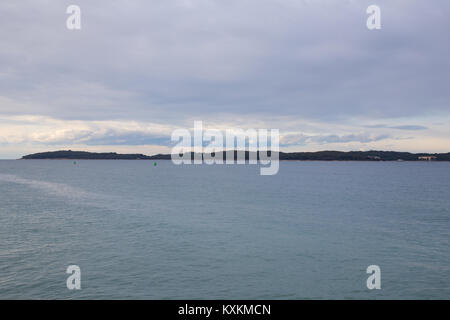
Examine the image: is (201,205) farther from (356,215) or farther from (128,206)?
(356,215)

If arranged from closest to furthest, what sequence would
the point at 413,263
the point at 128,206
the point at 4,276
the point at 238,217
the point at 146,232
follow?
the point at 4,276, the point at 413,263, the point at 146,232, the point at 238,217, the point at 128,206

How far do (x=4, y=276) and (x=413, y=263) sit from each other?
27.7 m

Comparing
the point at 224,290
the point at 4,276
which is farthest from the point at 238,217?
the point at 4,276

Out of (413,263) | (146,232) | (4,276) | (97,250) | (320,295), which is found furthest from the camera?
(146,232)

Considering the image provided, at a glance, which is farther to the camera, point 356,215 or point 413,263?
point 356,215

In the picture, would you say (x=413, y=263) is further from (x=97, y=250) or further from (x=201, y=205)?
(x=201, y=205)

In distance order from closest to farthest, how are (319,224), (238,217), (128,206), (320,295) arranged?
1. (320,295)
2. (319,224)
3. (238,217)
4. (128,206)

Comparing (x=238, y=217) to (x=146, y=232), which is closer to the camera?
(x=146, y=232)

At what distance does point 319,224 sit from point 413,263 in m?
15.0

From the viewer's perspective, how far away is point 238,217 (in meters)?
43.2

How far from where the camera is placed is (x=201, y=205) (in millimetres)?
53844
